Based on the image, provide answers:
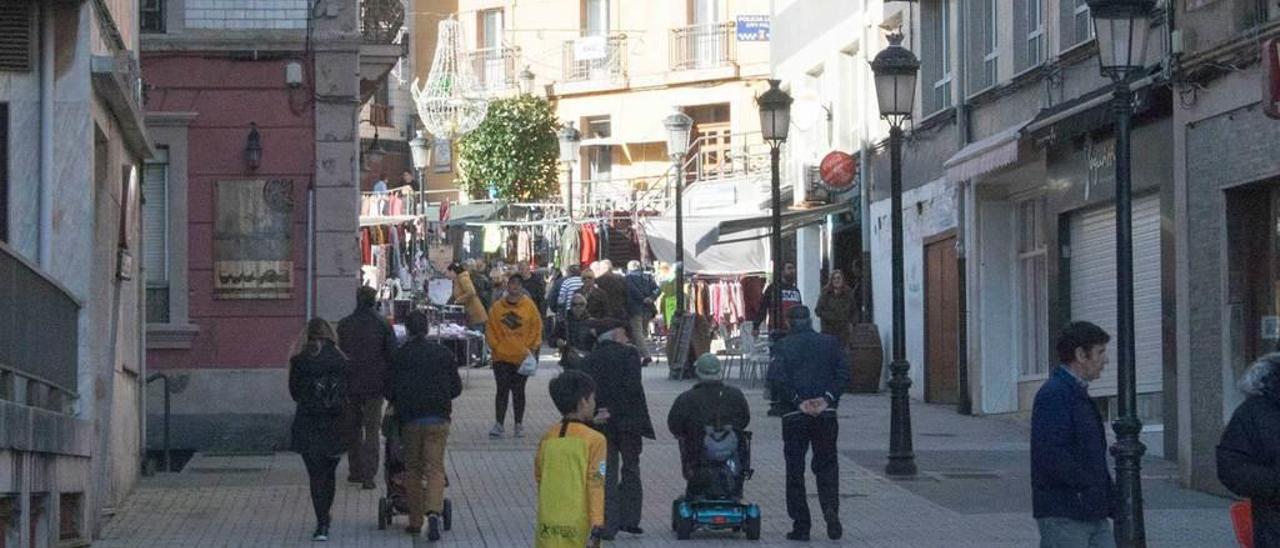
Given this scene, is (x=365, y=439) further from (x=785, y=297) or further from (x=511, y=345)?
(x=785, y=297)

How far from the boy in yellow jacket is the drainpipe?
4.48 meters

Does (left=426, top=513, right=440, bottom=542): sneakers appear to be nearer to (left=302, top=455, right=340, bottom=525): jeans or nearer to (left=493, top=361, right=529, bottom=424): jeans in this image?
(left=302, top=455, right=340, bottom=525): jeans

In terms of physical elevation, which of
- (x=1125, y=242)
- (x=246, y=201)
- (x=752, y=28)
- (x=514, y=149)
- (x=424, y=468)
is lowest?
(x=424, y=468)

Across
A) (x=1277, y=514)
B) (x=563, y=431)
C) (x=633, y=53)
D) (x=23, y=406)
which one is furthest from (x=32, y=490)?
(x=633, y=53)

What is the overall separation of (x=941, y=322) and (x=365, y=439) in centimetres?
1204

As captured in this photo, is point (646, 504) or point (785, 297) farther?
point (785, 297)

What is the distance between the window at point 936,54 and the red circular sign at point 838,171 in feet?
10.9

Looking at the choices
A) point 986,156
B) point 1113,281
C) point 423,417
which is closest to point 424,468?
point 423,417

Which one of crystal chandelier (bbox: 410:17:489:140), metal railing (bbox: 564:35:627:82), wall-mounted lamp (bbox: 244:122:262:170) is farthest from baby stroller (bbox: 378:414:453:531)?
metal railing (bbox: 564:35:627:82)

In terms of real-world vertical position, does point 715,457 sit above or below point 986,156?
below

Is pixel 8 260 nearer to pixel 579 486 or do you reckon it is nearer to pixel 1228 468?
pixel 579 486

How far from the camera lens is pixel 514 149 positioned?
5688cm

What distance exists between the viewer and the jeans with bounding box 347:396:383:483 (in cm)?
1952

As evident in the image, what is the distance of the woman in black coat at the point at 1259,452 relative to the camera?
9.59m
